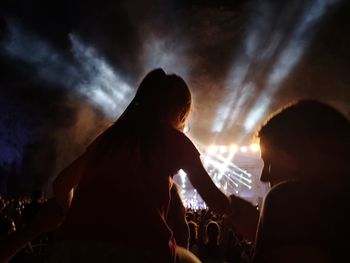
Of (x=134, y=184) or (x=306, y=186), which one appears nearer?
(x=306, y=186)

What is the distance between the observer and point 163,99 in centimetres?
224

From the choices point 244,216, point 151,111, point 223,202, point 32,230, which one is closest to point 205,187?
point 223,202

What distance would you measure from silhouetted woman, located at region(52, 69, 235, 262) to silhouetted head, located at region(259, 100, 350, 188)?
0.36 m

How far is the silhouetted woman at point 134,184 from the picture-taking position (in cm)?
177

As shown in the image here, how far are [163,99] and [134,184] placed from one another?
548 millimetres

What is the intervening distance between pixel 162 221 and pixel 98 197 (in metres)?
0.30

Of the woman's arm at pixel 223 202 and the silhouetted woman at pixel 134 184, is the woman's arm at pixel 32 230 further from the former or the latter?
the woman's arm at pixel 223 202

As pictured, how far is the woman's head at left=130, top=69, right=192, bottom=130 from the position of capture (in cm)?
221

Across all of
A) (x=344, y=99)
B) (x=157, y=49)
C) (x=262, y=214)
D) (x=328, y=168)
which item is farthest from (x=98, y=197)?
(x=157, y=49)

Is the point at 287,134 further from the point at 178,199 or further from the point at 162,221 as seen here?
the point at 178,199

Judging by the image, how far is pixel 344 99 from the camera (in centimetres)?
1798

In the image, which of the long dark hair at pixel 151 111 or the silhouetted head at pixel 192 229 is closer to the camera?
the long dark hair at pixel 151 111

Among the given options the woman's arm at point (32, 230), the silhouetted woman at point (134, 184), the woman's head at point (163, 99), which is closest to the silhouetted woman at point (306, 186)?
the silhouetted woman at point (134, 184)

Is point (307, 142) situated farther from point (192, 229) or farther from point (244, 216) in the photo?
point (192, 229)
